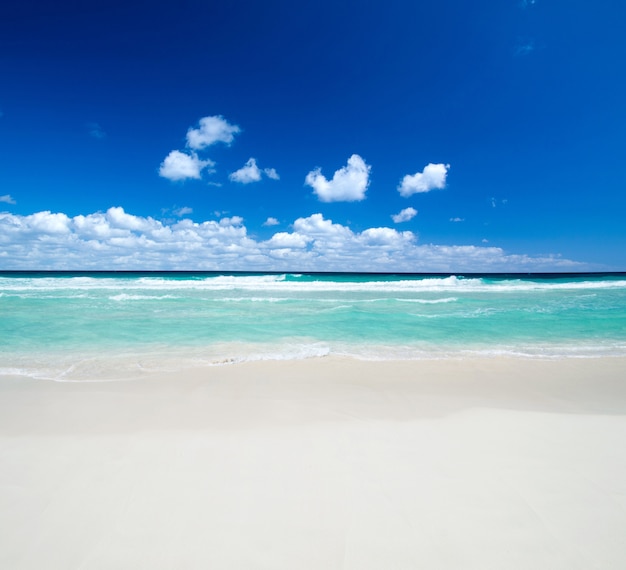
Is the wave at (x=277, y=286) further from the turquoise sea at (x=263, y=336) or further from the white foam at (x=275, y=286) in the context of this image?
the turquoise sea at (x=263, y=336)

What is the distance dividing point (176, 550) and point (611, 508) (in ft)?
10.6

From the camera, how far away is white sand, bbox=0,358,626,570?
209 centimetres

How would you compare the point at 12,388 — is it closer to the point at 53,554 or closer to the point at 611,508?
the point at 53,554

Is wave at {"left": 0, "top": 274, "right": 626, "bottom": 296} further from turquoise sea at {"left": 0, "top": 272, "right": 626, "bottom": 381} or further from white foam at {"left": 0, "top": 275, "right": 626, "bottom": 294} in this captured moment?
turquoise sea at {"left": 0, "top": 272, "right": 626, "bottom": 381}

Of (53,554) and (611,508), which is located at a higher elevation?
(611,508)

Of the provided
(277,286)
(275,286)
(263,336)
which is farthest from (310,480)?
(277,286)

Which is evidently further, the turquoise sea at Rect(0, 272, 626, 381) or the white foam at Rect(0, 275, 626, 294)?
the white foam at Rect(0, 275, 626, 294)

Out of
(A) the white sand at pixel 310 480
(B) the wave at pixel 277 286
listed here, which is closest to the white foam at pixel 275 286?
(B) the wave at pixel 277 286

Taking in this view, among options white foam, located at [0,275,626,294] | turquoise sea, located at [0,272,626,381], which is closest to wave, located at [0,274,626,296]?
white foam, located at [0,275,626,294]

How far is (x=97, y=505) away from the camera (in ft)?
8.11

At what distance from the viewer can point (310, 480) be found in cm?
278

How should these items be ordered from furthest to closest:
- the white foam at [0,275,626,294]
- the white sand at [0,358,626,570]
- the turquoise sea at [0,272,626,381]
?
1. the white foam at [0,275,626,294]
2. the turquoise sea at [0,272,626,381]
3. the white sand at [0,358,626,570]

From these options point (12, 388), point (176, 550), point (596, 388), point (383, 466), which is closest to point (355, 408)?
point (383, 466)

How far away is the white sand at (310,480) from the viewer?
209 cm
